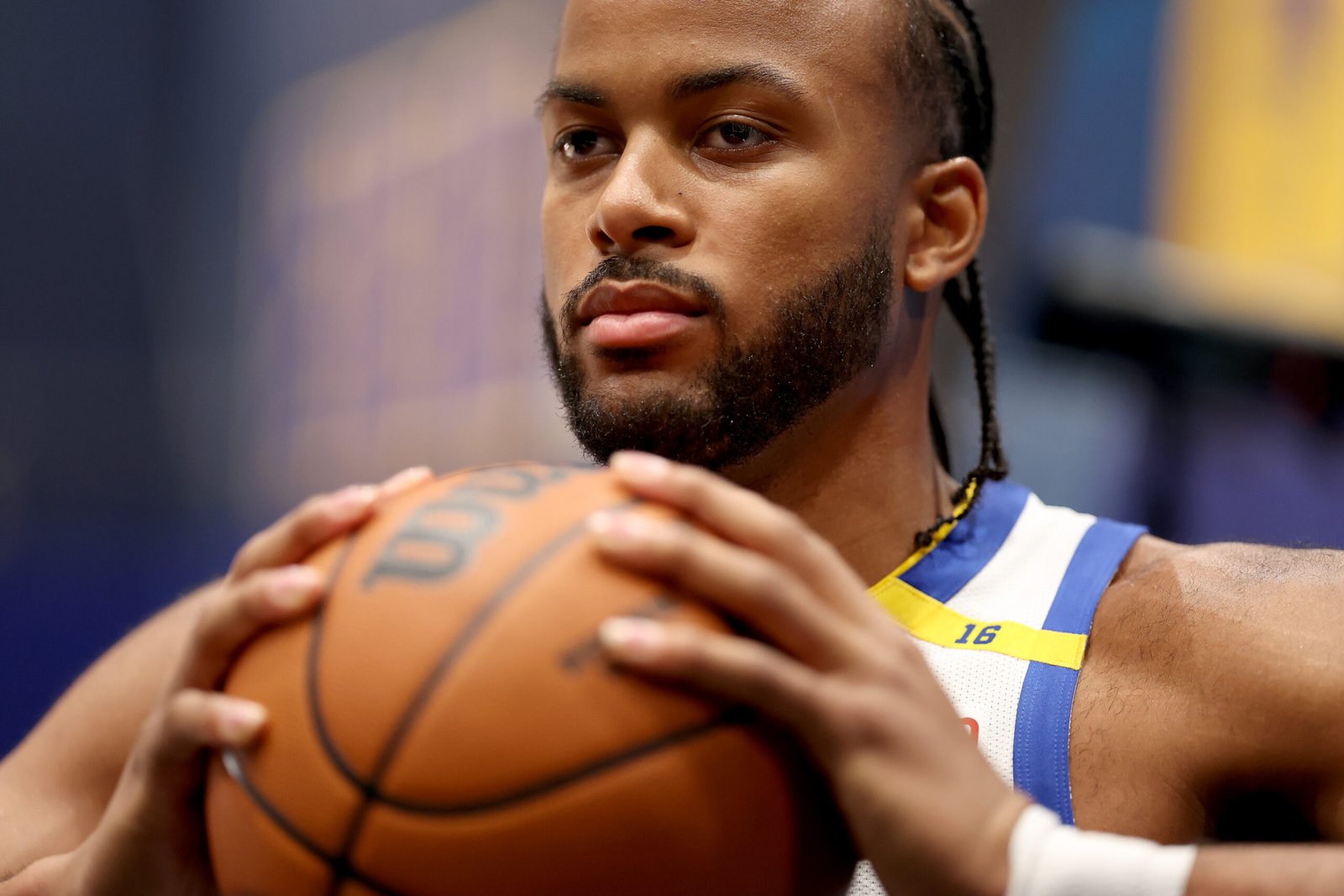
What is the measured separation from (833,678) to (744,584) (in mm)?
141

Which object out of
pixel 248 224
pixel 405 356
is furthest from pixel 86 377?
pixel 405 356

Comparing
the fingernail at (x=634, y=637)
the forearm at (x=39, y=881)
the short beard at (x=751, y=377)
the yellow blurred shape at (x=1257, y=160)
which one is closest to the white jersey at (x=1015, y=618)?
the short beard at (x=751, y=377)

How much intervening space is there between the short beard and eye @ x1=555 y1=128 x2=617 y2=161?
1.01 feet

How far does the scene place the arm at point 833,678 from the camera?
1411mm

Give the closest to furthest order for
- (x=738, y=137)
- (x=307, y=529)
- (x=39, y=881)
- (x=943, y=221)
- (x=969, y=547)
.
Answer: (x=307, y=529) < (x=39, y=881) < (x=738, y=137) < (x=969, y=547) < (x=943, y=221)

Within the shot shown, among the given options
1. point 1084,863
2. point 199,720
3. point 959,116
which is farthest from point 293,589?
point 959,116

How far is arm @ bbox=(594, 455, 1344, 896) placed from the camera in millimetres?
1411

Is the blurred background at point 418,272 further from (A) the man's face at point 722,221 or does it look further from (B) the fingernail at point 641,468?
(B) the fingernail at point 641,468

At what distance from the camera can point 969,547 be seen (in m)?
2.50

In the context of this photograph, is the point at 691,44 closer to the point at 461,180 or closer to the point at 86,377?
the point at 461,180

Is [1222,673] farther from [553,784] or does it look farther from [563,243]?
[563,243]

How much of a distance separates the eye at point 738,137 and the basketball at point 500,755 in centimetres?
104

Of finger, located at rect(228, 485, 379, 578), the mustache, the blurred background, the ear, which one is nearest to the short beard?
the mustache

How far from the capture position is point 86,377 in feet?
24.9
